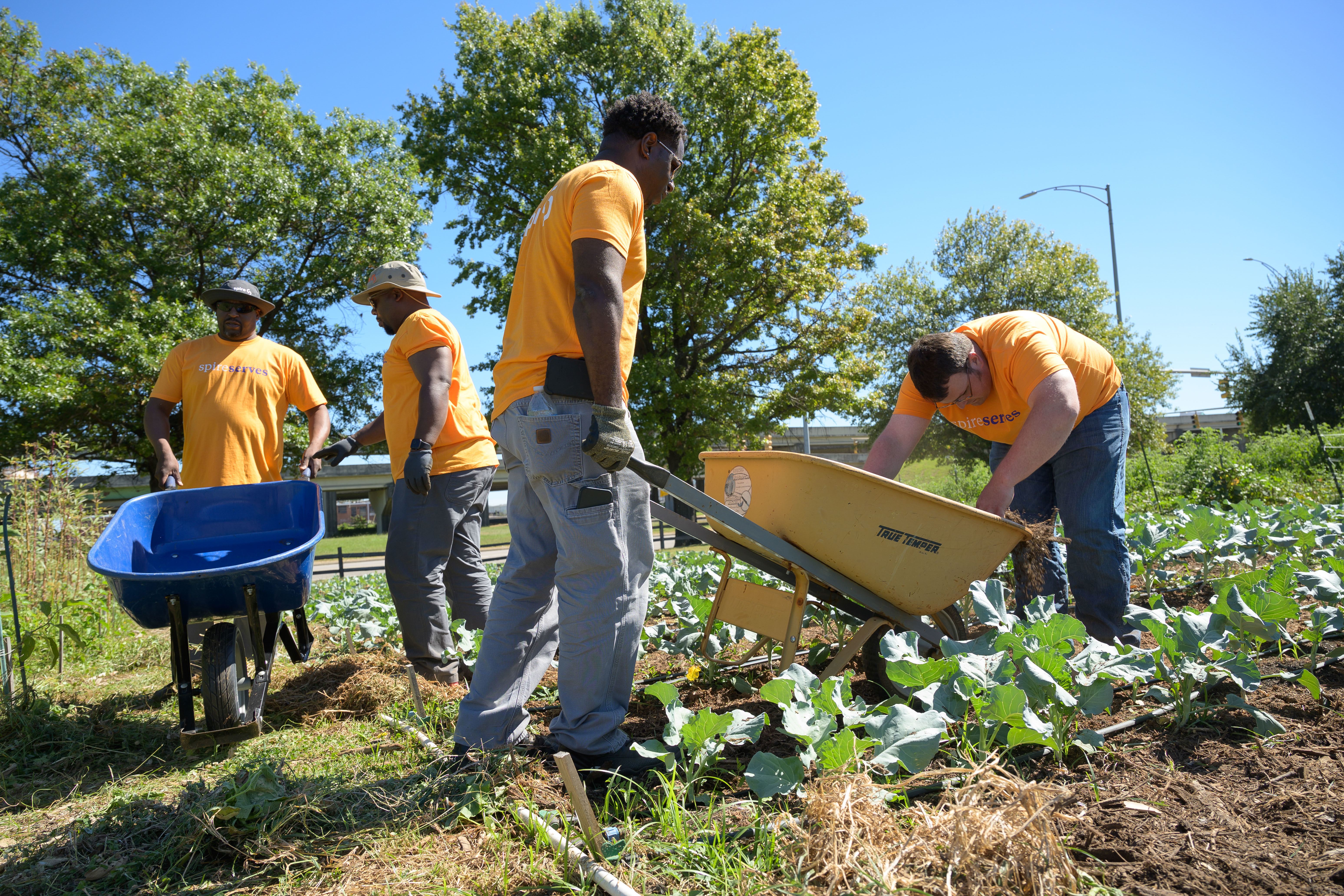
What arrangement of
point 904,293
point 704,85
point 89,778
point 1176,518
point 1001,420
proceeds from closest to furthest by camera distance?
point 89,778 < point 1001,420 < point 1176,518 < point 704,85 < point 904,293

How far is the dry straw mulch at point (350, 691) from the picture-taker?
3.22m

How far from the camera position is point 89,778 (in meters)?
2.61

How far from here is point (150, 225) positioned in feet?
59.7

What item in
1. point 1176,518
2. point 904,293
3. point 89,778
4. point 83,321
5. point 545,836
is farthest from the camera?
point 904,293

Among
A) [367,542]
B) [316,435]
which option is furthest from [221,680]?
[367,542]

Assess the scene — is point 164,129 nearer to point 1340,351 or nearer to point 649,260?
point 649,260

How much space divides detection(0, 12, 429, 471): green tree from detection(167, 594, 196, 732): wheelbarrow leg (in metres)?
15.6

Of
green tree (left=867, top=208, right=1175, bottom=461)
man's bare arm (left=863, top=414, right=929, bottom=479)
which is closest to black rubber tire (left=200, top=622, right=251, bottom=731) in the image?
man's bare arm (left=863, top=414, right=929, bottom=479)

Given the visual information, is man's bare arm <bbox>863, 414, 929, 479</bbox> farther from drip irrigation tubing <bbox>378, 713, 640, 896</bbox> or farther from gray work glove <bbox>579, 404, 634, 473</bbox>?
drip irrigation tubing <bbox>378, 713, 640, 896</bbox>

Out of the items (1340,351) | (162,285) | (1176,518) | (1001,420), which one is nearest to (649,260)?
(162,285)

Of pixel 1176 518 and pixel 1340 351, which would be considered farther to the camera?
pixel 1340 351

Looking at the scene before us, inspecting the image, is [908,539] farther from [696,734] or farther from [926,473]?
[926,473]

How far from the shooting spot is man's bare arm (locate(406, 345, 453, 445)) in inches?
128

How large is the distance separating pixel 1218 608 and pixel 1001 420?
120cm
